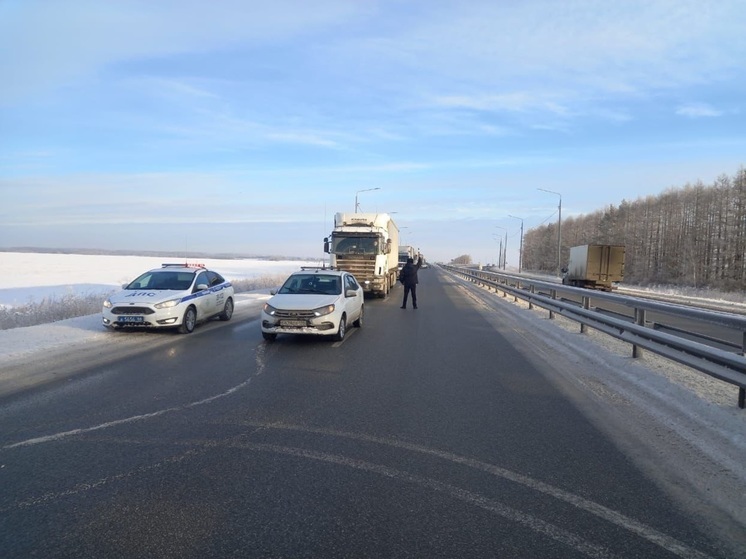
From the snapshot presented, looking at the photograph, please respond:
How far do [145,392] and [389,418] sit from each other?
3.37m

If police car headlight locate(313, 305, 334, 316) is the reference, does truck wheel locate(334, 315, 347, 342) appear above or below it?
below

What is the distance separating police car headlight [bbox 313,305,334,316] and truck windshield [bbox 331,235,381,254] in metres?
12.9

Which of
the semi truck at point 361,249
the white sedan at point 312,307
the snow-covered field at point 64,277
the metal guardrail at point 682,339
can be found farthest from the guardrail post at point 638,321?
the snow-covered field at point 64,277

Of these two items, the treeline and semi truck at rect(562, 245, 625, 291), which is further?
the treeline

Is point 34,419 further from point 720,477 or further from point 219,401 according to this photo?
point 720,477

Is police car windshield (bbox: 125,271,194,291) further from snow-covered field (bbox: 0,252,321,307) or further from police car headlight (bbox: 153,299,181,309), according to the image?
snow-covered field (bbox: 0,252,321,307)

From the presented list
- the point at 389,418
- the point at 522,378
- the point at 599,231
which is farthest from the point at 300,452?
the point at 599,231

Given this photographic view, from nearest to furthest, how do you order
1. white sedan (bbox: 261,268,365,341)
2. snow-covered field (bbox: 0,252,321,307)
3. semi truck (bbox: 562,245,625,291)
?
white sedan (bbox: 261,268,365,341), snow-covered field (bbox: 0,252,321,307), semi truck (bbox: 562,245,625,291)

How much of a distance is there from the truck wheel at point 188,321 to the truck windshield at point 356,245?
38.7 ft

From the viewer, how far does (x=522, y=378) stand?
27.2ft

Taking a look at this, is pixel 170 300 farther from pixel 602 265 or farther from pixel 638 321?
pixel 602 265

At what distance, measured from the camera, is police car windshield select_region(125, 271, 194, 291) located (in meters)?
13.1

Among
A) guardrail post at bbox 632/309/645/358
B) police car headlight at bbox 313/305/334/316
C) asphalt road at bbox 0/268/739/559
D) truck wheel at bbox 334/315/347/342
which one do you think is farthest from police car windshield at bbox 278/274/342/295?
guardrail post at bbox 632/309/645/358

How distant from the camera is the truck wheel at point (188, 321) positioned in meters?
12.4
